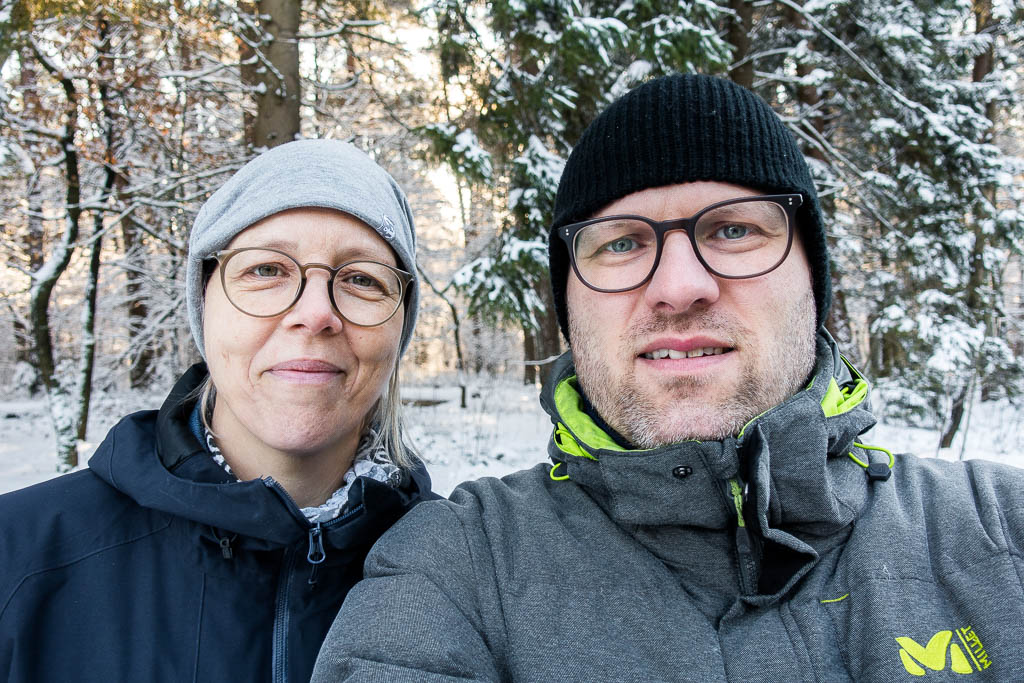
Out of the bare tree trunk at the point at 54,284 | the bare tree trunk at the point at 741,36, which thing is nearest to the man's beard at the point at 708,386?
the bare tree trunk at the point at 741,36

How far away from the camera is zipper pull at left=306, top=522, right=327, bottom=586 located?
1.67 meters

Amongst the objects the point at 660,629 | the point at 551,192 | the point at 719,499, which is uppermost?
the point at 551,192

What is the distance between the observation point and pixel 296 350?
1799mm

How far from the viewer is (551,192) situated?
230 inches

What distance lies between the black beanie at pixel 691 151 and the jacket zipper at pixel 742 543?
78cm

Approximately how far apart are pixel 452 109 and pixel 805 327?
5.43m

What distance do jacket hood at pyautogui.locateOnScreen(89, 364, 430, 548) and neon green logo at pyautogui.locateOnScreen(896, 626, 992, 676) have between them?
1379 millimetres

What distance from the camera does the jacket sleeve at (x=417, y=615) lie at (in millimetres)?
1322

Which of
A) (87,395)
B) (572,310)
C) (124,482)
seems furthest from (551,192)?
(87,395)

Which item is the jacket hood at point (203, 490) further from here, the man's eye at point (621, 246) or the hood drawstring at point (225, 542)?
the man's eye at point (621, 246)

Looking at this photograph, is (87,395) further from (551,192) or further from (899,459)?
(899,459)

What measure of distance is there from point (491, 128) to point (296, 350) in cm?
471

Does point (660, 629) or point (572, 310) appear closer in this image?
point (660, 629)

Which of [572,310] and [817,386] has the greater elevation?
[572,310]
